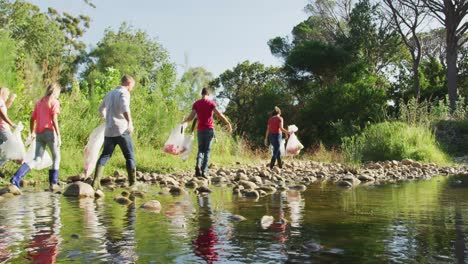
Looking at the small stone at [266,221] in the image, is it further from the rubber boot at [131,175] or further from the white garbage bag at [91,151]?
the white garbage bag at [91,151]

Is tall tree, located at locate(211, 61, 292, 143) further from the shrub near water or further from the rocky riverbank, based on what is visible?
the rocky riverbank

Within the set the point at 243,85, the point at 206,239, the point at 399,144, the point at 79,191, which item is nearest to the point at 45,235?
the point at 206,239

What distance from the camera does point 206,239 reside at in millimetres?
4215

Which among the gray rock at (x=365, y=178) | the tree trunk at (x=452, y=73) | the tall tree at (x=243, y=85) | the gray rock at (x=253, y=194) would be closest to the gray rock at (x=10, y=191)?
the gray rock at (x=253, y=194)

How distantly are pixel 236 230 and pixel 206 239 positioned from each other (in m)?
0.48

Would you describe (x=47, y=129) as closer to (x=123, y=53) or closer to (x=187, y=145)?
(x=187, y=145)

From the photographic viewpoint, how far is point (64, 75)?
45312 mm

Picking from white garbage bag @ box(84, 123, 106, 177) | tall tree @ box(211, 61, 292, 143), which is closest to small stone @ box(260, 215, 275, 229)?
white garbage bag @ box(84, 123, 106, 177)

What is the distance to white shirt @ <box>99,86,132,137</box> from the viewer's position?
8367 mm

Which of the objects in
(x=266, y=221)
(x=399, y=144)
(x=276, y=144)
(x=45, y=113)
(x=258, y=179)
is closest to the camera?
(x=266, y=221)

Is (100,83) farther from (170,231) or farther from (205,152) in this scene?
(170,231)

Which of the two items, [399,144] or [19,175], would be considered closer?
[19,175]

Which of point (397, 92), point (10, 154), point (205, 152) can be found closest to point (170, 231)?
point (10, 154)

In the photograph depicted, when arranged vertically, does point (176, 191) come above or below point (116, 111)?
below
